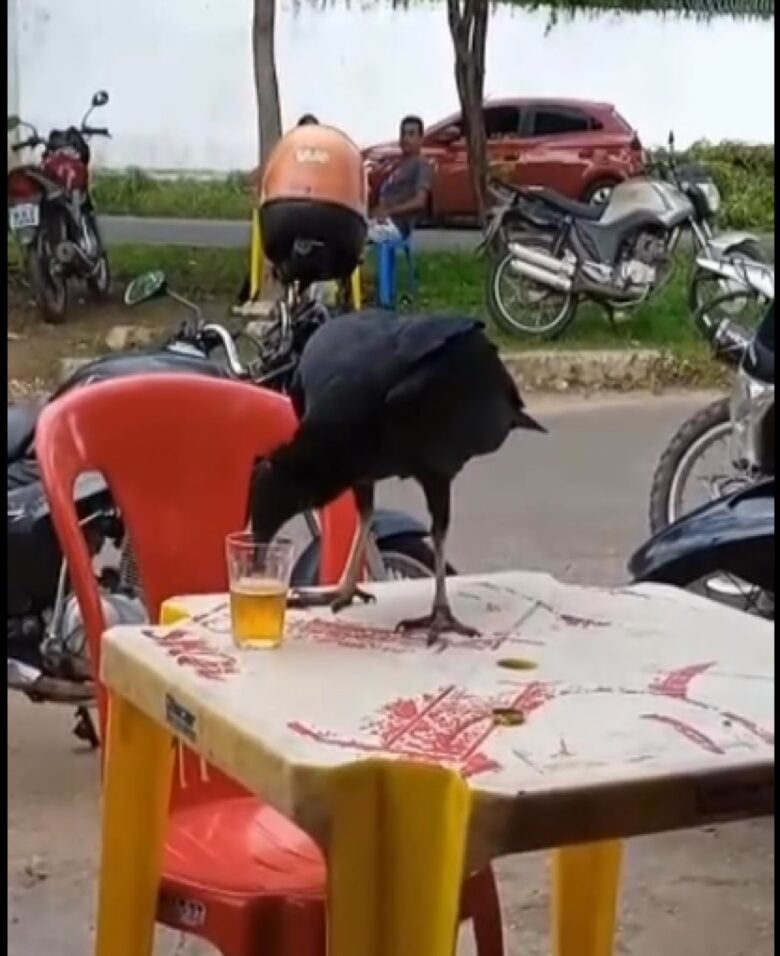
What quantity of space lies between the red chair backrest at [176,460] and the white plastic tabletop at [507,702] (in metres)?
0.27

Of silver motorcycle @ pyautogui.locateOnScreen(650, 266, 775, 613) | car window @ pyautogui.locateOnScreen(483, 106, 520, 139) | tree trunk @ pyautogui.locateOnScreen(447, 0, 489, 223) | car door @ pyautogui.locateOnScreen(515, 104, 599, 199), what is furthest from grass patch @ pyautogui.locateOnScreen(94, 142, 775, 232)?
silver motorcycle @ pyautogui.locateOnScreen(650, 266, 775, 613)

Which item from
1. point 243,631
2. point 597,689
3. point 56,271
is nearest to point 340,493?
point 243,631

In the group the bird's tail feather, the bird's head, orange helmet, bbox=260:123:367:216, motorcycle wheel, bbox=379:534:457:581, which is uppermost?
orange helmet, bbox=260:123:367:216

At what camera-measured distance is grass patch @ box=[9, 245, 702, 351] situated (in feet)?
28.2

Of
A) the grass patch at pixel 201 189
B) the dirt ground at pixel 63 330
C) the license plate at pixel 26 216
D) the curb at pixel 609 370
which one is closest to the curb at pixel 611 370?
the curb at pixel 609 370

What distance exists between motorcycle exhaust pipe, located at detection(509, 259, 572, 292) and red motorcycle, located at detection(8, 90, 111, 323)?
1.96m

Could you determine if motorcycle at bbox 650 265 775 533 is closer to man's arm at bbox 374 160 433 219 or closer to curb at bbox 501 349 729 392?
curb at bbox 501 349 729 392

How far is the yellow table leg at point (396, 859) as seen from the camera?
1616mm

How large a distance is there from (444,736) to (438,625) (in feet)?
1.08

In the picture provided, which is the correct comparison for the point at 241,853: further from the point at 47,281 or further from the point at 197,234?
the point at 197,234

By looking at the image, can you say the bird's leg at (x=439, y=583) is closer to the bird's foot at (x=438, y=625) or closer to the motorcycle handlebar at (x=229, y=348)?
the bird's foot at (x=438, y=625)

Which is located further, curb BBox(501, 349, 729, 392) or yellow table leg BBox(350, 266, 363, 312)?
curb BBox(501, 349, 729, 392)

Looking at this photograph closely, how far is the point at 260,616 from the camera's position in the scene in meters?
1.97

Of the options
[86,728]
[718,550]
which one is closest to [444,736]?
[718,550]
